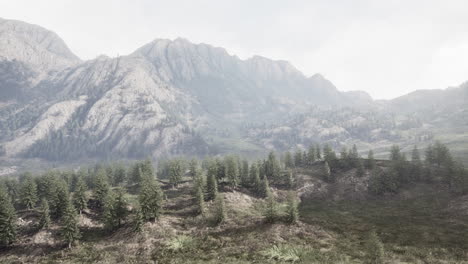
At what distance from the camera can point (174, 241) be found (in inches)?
2534

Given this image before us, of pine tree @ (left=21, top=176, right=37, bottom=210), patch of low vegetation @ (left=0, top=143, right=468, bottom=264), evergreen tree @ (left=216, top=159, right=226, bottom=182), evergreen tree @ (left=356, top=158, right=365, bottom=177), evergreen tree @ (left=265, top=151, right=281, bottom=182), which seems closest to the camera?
patch of low vegetation @ (left=0, top=143, right=468, bottom=264)

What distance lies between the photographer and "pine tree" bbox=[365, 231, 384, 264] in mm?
42700

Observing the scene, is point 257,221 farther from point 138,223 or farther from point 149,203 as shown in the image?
point 138,223

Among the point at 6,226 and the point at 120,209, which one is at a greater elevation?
the point at 120,209

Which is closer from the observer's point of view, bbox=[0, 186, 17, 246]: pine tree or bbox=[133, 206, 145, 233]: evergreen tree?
bbox=[0, 186, 17, 246]: pine tree

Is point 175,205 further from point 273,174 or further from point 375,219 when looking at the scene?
point 375,219

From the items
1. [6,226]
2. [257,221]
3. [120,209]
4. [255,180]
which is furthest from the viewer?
[255,180]

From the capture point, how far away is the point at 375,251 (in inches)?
1732

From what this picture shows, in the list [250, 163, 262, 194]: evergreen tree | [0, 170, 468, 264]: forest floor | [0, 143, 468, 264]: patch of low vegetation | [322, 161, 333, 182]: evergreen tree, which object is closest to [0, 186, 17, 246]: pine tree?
[0, 143, 468, 264]: patch of low vegetation

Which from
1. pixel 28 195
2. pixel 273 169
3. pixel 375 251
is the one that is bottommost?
pixel 375 251

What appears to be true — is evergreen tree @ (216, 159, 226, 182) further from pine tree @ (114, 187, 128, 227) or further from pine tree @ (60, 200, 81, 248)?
pine tree @ (60, 200, 81, 248)

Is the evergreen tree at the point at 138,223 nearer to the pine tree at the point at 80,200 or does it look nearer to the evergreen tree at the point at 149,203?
the evergreen tree at the point at 149,203

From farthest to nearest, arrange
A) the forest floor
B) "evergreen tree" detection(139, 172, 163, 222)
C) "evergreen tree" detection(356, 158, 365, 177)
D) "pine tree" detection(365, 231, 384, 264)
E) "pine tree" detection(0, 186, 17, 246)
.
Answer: "evergreen tree" detection(356, 158, 365, 177), "evergreen tree" detection(139, 172, 163, 222), "pine tree" detection(0, 186, 17, 246), the forest floor, "pine tree" detection(365, 231, 384, 264)

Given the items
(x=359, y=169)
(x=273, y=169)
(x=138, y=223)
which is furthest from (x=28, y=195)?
(x=359, y=169)
